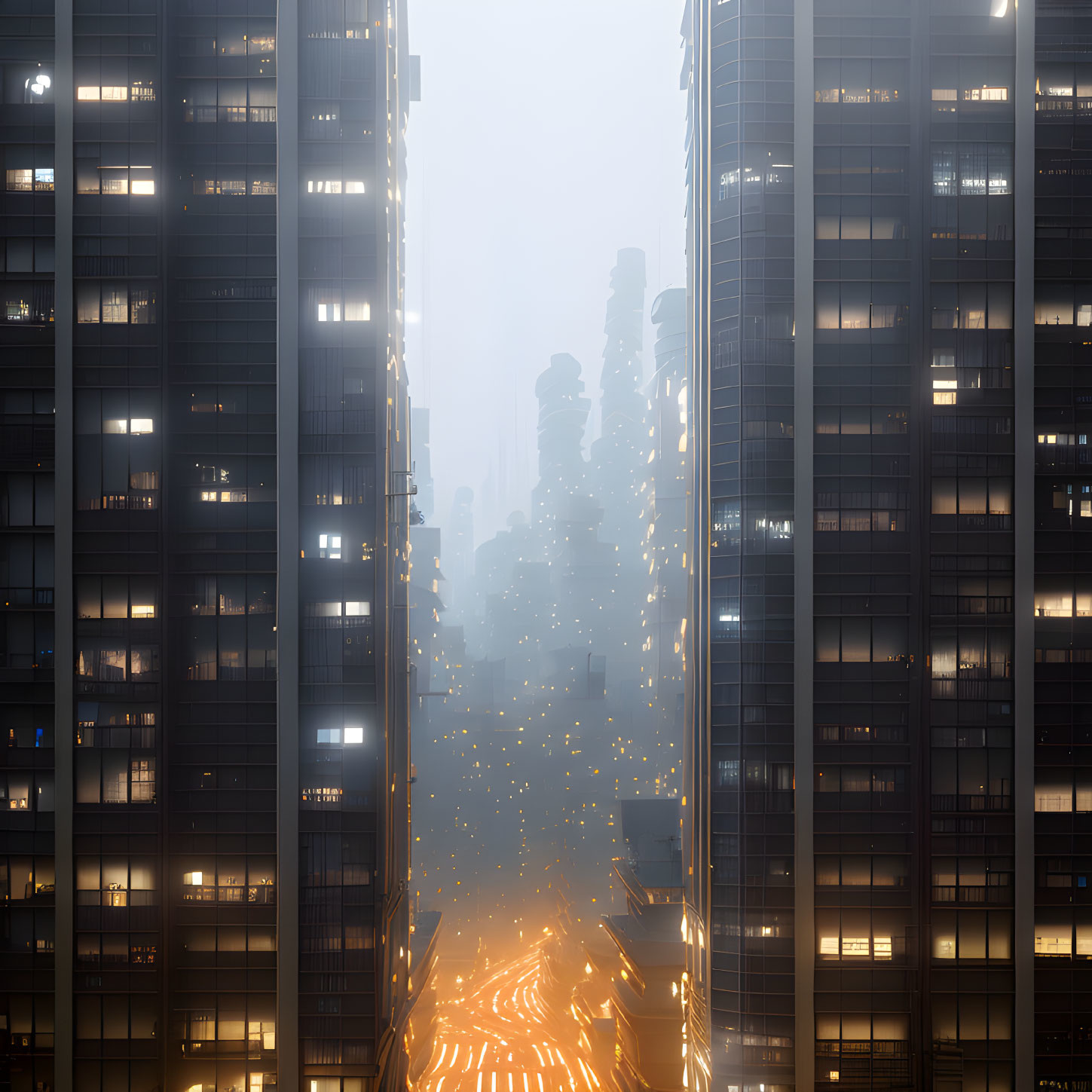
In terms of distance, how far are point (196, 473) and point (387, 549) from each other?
6.54 metres

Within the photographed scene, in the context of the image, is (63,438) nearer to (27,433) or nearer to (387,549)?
(27,433)

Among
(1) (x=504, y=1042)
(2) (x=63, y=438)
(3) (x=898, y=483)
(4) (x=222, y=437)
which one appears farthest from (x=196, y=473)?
(1) (x=504, y=1042)

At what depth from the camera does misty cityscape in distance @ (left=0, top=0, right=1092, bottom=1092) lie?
76.2ft

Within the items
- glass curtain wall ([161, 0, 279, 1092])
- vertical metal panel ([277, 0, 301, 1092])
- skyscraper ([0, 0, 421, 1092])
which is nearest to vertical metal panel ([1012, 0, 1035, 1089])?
Result: skyscraper ([0, 0, 421, 1092])

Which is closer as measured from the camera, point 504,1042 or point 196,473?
point 196,473

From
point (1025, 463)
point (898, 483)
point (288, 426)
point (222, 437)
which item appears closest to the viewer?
point (288, 426)

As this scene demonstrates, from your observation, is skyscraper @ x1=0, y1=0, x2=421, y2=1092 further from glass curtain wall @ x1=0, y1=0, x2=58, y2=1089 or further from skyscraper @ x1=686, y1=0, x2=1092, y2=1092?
skyscraper @ x1=686, y1=0, x2=1092, y2=1092

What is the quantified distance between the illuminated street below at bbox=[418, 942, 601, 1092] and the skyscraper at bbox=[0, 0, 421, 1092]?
20704 millimetres

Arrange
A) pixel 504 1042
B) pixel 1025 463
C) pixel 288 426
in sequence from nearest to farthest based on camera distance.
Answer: pixel 288 426 < pixel 1025 463 < pixel 504 1042

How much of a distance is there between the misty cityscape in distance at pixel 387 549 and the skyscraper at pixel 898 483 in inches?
5.0

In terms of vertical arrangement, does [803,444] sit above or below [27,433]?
below

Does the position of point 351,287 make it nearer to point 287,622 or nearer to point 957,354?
point 287,622

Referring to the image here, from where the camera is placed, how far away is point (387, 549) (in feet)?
82.2

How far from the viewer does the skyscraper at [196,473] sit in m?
23.4
